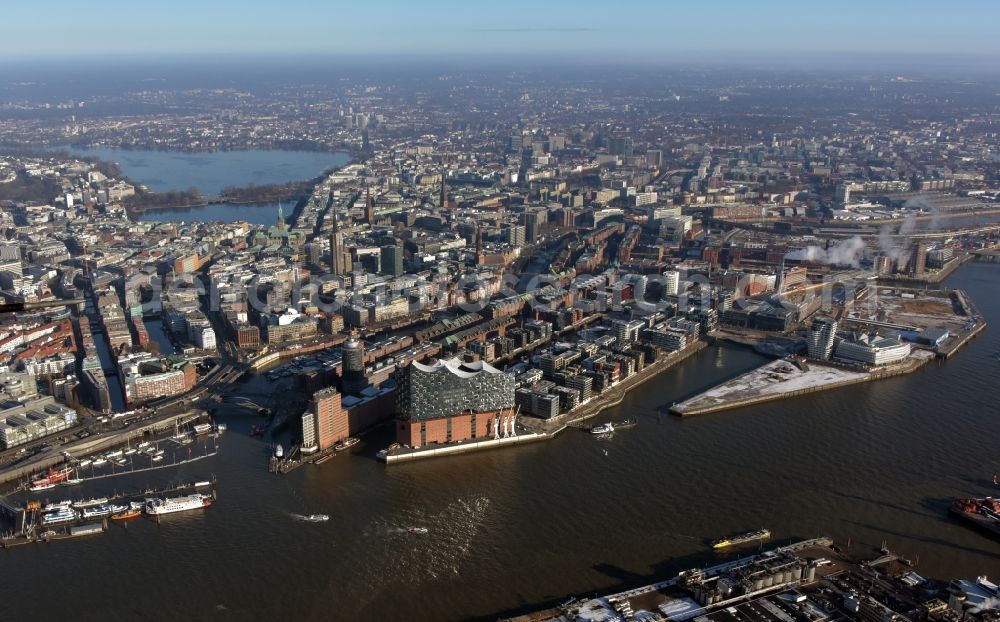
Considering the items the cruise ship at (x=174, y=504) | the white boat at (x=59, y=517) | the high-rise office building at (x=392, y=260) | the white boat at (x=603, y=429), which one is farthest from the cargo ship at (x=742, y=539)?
the high-rise office building at (x=392, y=260)

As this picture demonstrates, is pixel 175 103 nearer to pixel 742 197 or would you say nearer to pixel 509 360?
pixel 742 197

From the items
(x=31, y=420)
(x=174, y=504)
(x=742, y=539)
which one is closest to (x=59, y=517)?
(x=174, y=504)

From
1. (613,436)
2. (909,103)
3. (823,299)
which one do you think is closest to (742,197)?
(823,299)

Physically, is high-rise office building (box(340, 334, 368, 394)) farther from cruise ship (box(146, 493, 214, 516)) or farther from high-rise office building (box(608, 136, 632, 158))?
high-rise office building (box(608, 136, 632, 158))

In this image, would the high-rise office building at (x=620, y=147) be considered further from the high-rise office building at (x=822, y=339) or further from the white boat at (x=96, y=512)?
the white boat at (x=96, y=512)

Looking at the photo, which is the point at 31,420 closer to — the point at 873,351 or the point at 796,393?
the point at 796,393

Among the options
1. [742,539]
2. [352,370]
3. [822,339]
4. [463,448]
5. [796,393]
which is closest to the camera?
[742,539]

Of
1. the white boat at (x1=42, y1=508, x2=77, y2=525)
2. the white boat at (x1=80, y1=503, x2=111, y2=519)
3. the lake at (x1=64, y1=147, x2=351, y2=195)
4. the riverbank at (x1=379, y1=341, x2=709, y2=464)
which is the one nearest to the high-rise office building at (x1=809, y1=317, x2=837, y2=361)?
the riverbank at (x1=379, y1=341, x2=709, y2=464)
